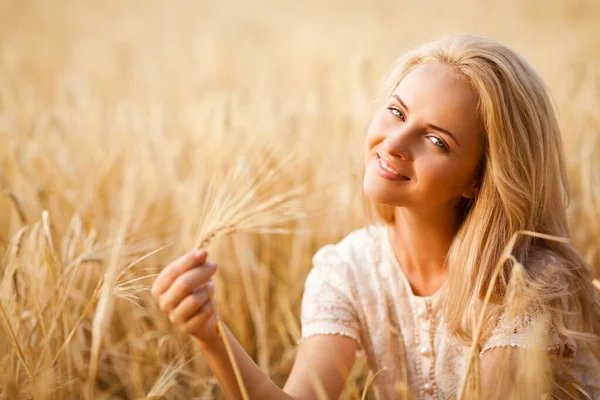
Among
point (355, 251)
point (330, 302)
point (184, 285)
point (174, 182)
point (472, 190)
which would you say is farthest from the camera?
point (174, 182)

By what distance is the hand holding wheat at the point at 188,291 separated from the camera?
0.99 meters

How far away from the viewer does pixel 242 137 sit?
7.36 feet

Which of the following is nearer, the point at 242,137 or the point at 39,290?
the point at 39,290

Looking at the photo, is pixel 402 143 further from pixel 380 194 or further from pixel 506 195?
pixel 506 195

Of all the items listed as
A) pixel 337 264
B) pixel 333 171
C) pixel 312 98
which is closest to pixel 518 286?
pixel 337 264

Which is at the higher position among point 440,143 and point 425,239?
point 440,143

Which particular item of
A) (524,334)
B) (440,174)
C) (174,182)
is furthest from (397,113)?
(174,182)

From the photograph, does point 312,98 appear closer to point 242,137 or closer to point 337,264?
point 242,137

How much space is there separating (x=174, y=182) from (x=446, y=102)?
42.1 inches

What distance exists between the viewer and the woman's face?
1.21 metres

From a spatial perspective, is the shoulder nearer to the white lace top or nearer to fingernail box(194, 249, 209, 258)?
the white lace top

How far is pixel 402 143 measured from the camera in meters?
1.20

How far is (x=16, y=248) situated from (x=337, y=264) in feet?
2.33

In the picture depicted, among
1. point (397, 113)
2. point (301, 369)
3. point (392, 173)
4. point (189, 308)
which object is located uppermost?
point (397, 113)
